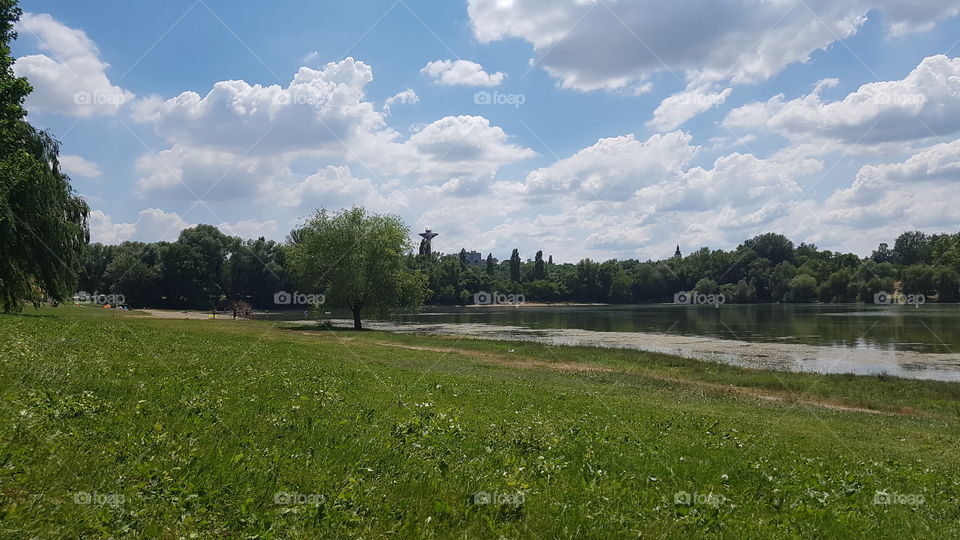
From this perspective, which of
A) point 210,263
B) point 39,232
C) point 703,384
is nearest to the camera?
point 703,384

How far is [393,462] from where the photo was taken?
934cm

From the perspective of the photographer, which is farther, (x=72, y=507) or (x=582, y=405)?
(x=582, y=405)

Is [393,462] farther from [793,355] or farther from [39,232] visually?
[793,355]

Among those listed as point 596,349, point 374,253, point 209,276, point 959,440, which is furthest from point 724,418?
point 209,276

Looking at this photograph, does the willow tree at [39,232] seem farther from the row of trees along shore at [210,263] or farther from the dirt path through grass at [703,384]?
the dirt path through grass at [703,384]

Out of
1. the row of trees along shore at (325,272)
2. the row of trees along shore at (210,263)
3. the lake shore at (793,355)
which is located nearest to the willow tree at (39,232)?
the row of trees along shore at (210,263)

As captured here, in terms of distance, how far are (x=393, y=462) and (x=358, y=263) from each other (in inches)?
2778

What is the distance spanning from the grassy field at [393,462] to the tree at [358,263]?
5755 cm

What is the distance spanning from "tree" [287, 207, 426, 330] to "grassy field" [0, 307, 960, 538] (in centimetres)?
5755

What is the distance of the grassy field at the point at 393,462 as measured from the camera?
271 inches

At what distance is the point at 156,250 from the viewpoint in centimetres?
15338

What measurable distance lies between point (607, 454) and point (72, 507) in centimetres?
913

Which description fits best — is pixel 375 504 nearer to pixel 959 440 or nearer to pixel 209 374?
→ pixel 209 374

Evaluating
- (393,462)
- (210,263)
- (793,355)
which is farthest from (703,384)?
(210,263)
